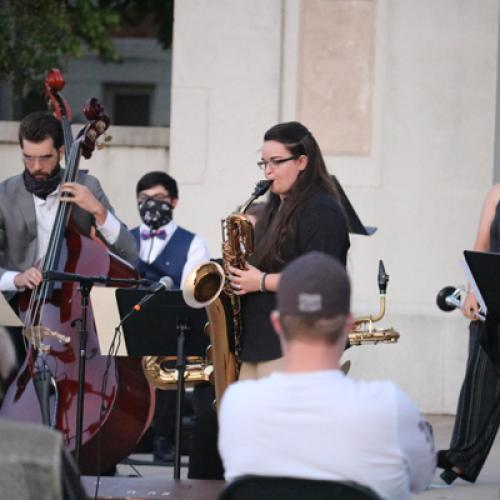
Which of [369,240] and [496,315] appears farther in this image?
[369,240]

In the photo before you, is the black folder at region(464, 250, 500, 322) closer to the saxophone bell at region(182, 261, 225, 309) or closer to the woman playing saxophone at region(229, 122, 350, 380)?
the woman playing saxophone at region(229, 122, 350, 380)

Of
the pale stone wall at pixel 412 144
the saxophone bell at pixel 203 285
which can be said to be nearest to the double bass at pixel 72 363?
the saxophone bell at pixel 203 285

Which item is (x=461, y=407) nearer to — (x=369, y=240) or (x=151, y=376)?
(x=151, y=376)

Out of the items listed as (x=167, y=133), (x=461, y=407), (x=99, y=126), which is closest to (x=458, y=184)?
(x=167, y=133)

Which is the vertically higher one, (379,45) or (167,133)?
(379,45)

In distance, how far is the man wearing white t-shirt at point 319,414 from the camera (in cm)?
320

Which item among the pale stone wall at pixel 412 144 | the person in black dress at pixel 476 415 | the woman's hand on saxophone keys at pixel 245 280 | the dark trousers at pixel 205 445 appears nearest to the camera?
the woman's hand on saxophone keys at pixel 245 280

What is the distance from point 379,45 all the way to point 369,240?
1.49 m

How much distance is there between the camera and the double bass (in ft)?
21.3

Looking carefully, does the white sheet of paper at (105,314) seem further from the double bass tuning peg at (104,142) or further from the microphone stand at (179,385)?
the double bass tuning peg at (104,142)

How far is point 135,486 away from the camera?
5574 mm

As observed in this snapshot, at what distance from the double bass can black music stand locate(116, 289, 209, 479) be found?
39cm

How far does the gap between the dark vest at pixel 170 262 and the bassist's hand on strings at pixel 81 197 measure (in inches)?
83.6

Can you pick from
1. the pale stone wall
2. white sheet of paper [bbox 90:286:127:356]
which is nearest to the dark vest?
the pale stone wall
